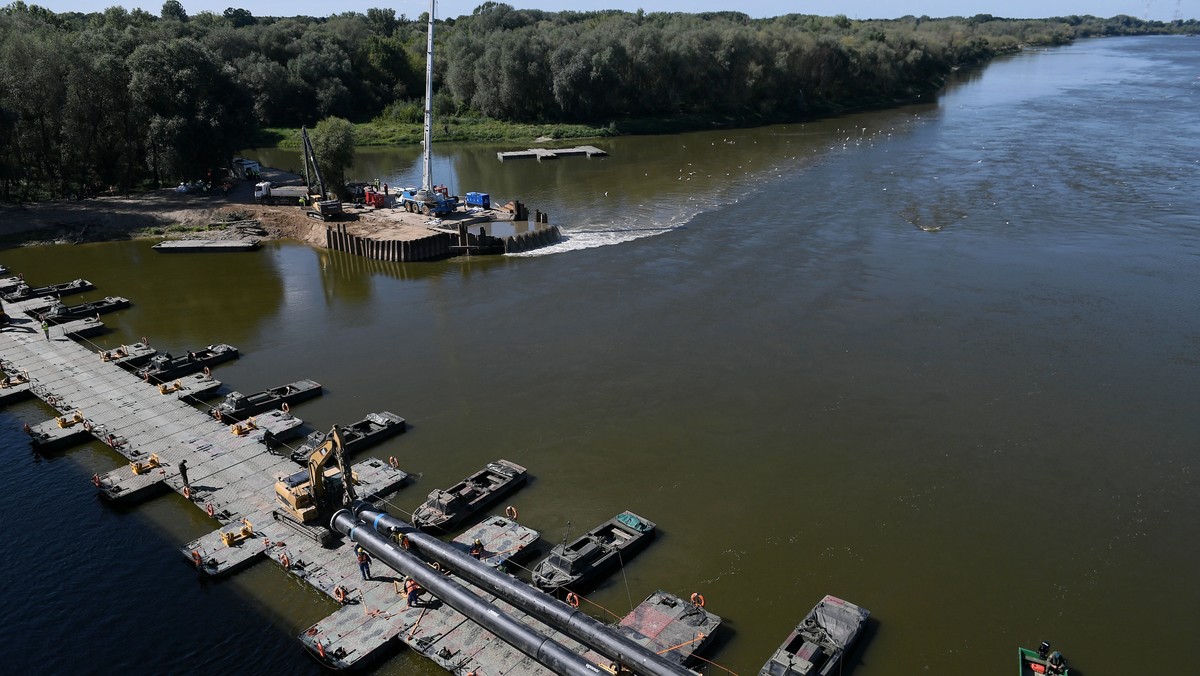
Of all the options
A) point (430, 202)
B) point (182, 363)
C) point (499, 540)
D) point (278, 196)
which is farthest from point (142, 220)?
point (499, 540)

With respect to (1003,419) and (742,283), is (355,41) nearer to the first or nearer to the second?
(742,283)

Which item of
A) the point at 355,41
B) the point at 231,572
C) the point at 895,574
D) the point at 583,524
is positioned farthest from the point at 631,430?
the point at 355,41

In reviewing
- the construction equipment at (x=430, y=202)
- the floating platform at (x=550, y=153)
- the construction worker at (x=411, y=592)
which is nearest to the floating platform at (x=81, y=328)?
the construction equipment at (x=430, y=202)

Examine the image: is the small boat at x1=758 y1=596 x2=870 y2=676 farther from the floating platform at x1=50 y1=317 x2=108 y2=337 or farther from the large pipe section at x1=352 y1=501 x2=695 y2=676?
the floating platform at x1=50 y1=317 x2=108 y2=337

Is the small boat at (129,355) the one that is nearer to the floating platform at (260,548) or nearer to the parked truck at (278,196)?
the floating platform at (260,548)

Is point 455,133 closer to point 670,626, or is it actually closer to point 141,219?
point 141,219

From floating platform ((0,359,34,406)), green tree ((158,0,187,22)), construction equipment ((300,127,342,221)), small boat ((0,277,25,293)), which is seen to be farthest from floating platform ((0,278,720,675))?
green tree ((158,0,187,22))
